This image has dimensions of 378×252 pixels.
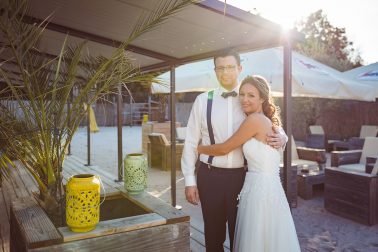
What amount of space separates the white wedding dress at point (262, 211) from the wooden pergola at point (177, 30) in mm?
279

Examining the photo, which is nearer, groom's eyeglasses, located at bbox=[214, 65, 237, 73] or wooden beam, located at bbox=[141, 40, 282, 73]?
groom's eyeglasses, located at bbox=[214, 65, 237, 73]

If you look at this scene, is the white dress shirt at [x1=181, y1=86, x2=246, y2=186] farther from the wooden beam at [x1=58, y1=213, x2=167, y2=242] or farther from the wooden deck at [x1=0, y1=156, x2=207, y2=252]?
the wooden beam at [x1=58, y1=213, x2=167, y2=242]

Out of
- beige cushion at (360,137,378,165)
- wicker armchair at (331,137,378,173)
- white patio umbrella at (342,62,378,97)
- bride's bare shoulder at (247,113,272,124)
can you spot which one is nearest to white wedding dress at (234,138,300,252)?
bride's bare shoulder at (247,113,272,124)

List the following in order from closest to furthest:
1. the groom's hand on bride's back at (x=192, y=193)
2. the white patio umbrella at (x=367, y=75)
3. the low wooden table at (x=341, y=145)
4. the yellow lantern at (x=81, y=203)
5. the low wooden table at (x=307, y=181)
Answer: the yellow lantern at (x=81, y=203)
the groom's hand on bride's back at (x=192, y=193)
the low wooden table at (x=307, y=181)
the white patio umbrella at (x=367, y=75)
the low wooden table at (x=341, y=145)

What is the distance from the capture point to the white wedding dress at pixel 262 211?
86.6 inches

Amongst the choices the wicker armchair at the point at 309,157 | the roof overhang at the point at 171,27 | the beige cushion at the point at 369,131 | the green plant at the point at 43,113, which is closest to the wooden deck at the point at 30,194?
the green plant at the point at 43,113

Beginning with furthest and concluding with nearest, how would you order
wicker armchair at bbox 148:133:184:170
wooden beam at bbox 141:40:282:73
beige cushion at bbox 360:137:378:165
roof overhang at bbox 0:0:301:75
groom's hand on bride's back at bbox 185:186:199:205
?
wicker armchair at bbox 148:133:184:170 → beige cushion at bbox 360:137:378:165 → wooden beam at bbox 141:40:282:73 → roof overhang at bbox 0:0:301:75 → groom's hand on bride's back at bbox 185:186:199:205

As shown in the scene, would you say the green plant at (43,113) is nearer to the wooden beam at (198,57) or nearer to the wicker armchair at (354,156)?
the wooden beam at (198,57)

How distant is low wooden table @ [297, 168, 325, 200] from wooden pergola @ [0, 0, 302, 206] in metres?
2.41

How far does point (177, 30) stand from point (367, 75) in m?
5.66

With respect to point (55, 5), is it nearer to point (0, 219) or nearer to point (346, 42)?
point (0, 219)

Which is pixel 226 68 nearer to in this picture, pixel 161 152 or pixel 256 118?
pixel 256 118

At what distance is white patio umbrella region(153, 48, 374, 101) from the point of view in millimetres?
5301

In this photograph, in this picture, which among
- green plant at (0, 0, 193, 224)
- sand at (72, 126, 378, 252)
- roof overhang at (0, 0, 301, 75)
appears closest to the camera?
green plant at (0, 0, 193, 224)
